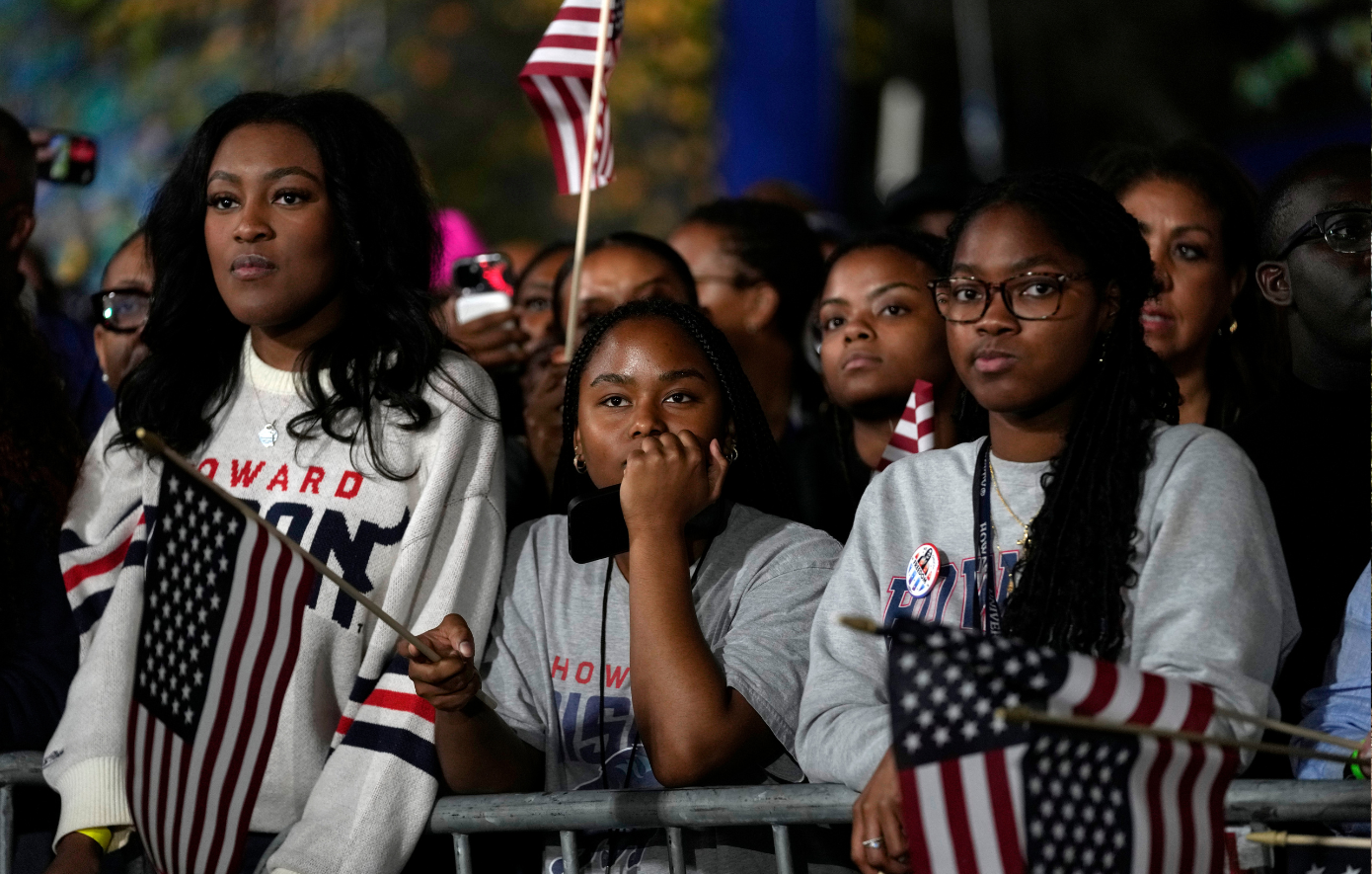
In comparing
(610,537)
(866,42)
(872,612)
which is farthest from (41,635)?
(866,42)

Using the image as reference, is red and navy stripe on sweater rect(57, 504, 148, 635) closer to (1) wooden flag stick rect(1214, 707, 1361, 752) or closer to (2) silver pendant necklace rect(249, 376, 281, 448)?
(2) silver pendant necklace rect(249, 376, 281, 448)

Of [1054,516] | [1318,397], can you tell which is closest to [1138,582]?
[1054,516]

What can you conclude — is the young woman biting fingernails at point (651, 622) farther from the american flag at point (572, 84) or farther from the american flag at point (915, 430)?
the american flag at point (572, 84)

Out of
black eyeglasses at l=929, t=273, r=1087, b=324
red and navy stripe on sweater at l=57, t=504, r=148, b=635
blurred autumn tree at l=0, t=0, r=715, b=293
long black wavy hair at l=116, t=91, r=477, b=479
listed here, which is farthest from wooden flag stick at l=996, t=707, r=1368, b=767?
blurred autumn tree at l=0, t=0, r=715, b=293

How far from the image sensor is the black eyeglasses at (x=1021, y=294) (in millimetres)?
3244

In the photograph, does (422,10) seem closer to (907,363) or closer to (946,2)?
(946,2)

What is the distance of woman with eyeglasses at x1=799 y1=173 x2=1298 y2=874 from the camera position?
2.85 m

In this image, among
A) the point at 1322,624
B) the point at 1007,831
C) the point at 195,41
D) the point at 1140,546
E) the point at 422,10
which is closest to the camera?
the point at 1007,831

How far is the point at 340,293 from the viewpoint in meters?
3.92

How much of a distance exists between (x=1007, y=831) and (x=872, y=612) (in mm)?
742

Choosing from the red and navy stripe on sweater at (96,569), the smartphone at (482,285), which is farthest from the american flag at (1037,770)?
the smartphone at (482,285)

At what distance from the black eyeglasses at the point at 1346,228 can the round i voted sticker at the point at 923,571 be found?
4.41 ft

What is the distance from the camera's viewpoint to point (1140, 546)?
3004 mm

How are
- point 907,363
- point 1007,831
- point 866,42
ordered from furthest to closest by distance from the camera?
1. point 866,42
2. point 907,363
3. point 1007,831
